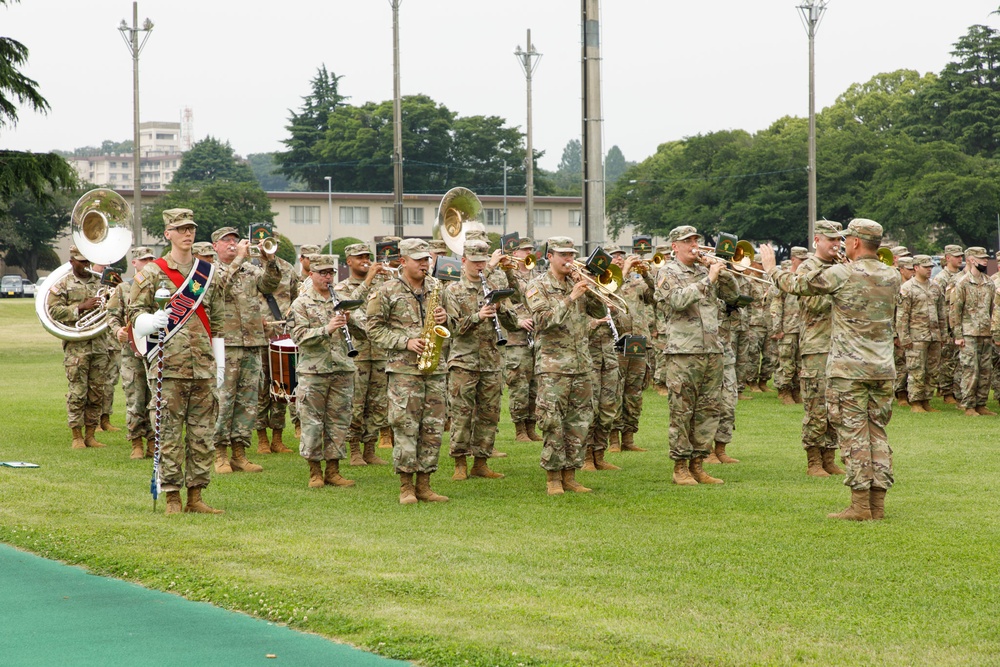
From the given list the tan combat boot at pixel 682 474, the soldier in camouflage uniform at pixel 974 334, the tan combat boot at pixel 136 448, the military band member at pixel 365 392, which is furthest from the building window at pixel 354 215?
the tan combat boot at pixel 682 474

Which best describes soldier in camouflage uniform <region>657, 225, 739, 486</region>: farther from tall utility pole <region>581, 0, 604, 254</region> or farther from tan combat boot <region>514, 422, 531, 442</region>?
tall utility pole <region>581, 0, 604, 254</region>

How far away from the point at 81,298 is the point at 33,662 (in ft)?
31.6

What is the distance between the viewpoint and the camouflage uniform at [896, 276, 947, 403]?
18094mm

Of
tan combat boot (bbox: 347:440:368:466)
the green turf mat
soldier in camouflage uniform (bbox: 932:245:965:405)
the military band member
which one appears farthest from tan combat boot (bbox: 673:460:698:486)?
soldier in camouflage uniform (bbox: 932:245:965:405)

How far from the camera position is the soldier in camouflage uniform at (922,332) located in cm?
1809

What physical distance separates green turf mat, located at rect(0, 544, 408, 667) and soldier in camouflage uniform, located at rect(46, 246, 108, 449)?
7047 mm

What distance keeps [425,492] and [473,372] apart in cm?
160

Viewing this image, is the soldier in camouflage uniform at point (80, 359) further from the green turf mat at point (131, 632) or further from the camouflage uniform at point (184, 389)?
the green turf mat at point (131, 632)

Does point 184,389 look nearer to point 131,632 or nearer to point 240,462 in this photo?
point 240,462

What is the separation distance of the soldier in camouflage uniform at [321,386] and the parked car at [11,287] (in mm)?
64548

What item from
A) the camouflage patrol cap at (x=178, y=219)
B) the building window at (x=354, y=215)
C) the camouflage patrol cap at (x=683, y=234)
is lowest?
the camouflage patrol cap at (x=683, y=234)

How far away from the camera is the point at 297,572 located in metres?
8.02

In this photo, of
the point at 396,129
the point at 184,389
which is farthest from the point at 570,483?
the point at 396,129

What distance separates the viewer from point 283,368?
1355 cm
